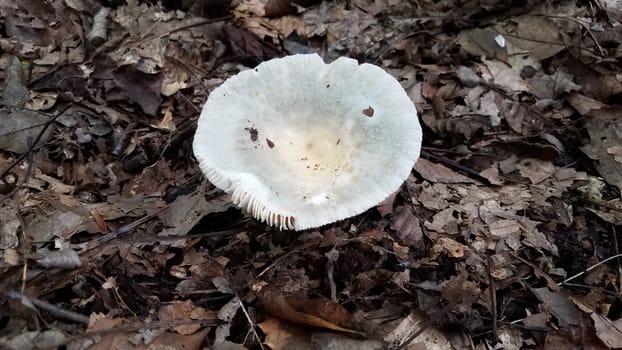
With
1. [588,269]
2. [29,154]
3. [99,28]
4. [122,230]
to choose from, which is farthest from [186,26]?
[588,269]

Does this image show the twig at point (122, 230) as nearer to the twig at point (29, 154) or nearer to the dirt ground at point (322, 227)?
the dirt ground at point (322, 227)

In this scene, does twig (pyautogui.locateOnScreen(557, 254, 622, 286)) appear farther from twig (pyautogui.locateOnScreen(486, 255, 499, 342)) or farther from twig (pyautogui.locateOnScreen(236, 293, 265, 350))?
twig (pyautogui.locateOnScreen(236, 293, 265, 350))

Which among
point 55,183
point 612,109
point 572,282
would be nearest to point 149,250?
point 55,183

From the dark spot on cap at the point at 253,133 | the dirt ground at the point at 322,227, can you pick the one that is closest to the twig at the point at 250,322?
the dirt ground at the point at 322,227

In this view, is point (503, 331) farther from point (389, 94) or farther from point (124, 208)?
point (124, 208)

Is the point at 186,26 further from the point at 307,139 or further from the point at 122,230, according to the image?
the point at 122,230

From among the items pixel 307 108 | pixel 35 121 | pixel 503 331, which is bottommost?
pixel 503 331
